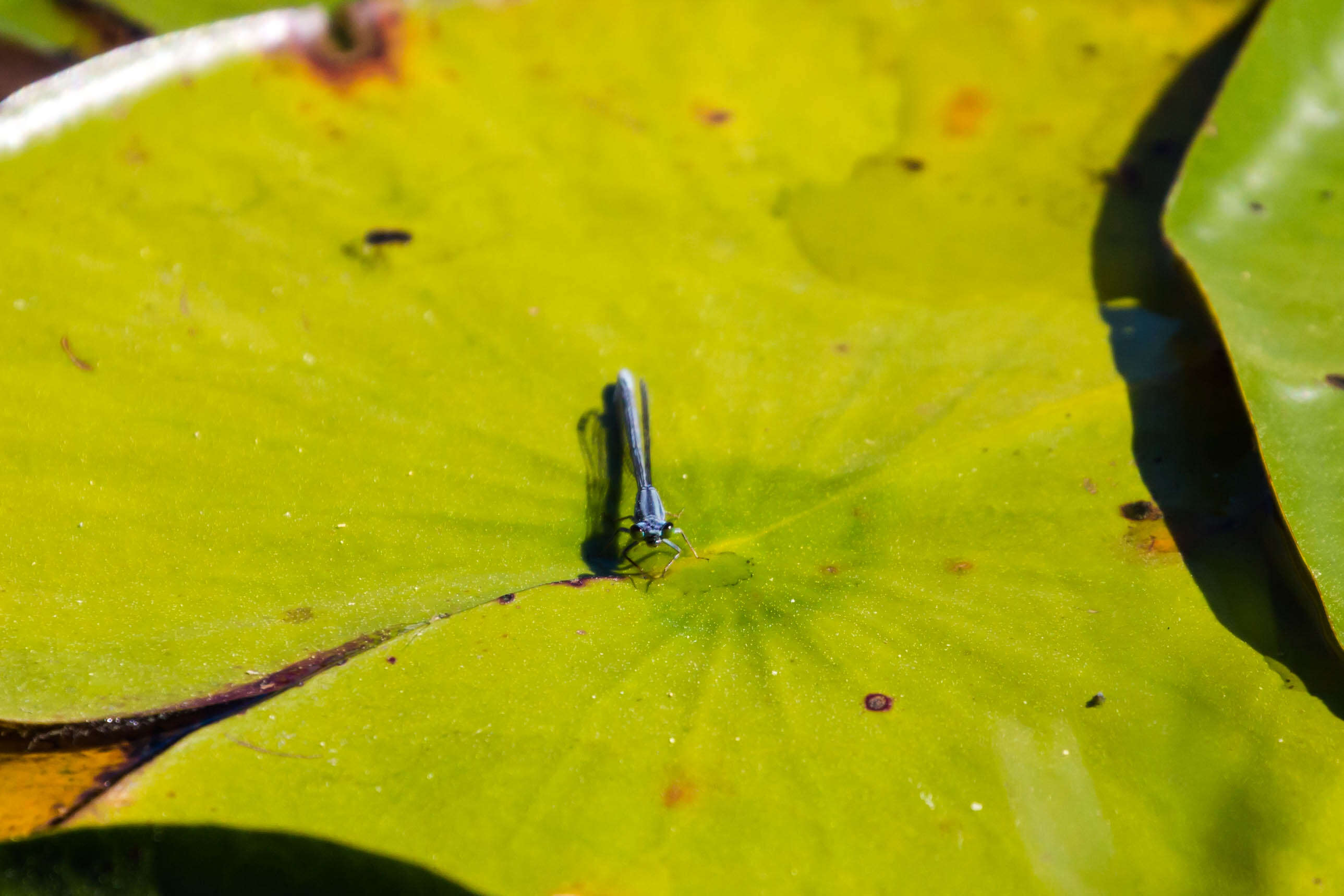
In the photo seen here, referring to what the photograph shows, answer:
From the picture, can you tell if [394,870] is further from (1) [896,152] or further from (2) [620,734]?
(1) [896,152]

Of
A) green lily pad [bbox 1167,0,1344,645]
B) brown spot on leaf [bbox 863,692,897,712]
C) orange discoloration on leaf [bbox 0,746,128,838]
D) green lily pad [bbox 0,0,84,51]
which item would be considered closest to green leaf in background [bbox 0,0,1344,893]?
brown spot on leaf [bbox 863,692,897,712]

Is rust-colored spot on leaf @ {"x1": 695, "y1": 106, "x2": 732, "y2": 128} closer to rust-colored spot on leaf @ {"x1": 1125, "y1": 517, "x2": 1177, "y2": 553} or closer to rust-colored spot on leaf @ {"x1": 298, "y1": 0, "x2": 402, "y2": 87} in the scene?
rust-colored spot on leaf @ {"x1": 298, "y1": 0, "x2": 402, "y2": 87}

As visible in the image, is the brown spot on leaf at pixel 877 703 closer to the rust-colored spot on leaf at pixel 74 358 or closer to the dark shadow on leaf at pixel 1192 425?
the dark shadow on leaf at pixel 1192 425

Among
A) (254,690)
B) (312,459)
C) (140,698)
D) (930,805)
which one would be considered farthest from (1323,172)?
(140,698)

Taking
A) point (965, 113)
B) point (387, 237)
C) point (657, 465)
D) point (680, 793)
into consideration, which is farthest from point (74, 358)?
point (965, 113)

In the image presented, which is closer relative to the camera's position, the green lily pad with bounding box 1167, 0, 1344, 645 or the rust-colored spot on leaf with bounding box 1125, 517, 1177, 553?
the green lily pad with bounding box 1167, 0, 1344, 645

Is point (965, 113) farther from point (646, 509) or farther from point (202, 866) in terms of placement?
point (202, 866)
